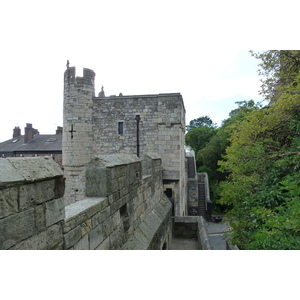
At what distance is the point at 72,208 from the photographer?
9.91 ft

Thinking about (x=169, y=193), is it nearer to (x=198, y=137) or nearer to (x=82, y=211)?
(x=82, y=211)

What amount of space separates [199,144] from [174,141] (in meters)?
27.9

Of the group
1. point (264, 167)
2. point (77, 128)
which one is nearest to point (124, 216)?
point (264, 167)

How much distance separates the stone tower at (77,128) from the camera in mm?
10461

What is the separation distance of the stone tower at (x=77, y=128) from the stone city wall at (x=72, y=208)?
580cm

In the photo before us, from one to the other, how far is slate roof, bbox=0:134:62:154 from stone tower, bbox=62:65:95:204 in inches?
604

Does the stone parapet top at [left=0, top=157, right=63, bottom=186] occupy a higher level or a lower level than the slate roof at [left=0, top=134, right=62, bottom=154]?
lower

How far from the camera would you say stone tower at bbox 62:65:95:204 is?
1046 cm

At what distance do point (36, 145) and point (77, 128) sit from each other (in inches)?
737

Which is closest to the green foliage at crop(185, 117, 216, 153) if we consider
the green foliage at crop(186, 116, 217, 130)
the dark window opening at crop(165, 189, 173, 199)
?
the green foliage at crop(186, 116, 217, 130)

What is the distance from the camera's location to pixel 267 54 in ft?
23.6

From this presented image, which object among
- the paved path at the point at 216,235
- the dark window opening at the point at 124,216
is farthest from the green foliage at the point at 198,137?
the dark window opening at the point at 124,216

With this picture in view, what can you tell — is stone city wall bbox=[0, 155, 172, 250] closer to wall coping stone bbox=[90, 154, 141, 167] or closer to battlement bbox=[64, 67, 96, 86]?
wall coping stone bbox=[90, 154, 141, 167]

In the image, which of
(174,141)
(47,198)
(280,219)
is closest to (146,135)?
(174,141)
